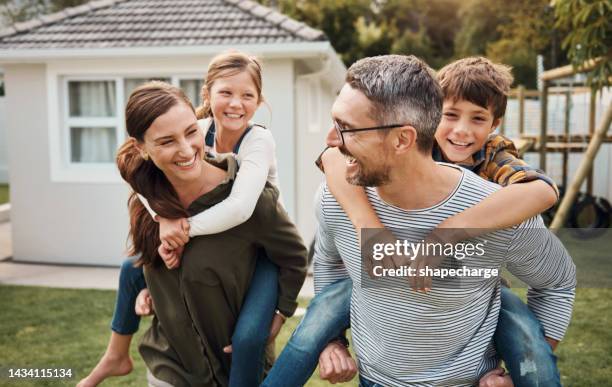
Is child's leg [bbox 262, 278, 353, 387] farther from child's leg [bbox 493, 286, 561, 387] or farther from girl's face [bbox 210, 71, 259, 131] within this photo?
girl's face [bbox 210, 71, 259, 131]

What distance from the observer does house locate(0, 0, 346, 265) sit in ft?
28.7

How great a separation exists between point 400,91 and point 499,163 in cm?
75

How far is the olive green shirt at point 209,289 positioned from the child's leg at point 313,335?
0.32 meters

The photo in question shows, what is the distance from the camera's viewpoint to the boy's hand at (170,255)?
2.26 metres

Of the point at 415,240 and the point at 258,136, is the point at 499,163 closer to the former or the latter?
the point at 415,240

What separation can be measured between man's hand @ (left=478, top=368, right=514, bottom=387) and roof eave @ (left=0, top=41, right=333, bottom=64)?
6.70m

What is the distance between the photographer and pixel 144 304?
8.32ft

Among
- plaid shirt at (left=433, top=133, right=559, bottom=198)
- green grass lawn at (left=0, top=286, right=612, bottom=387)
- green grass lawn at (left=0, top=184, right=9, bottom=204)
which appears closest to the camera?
plaid shirt at (left=433, top=133, right=559, bottom=198)

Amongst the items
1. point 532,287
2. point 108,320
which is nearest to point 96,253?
point 108,320

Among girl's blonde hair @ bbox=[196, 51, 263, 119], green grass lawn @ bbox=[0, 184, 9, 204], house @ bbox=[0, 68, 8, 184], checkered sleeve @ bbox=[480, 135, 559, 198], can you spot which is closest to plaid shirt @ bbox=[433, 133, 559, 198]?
checkered sleeve @ bbox=[480, 135, 559, 198]

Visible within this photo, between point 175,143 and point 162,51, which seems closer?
point 175,143

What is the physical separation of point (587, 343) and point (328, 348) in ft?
14.4

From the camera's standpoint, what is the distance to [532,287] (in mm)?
2033

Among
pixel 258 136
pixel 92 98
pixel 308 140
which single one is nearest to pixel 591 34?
pixel 308 140
